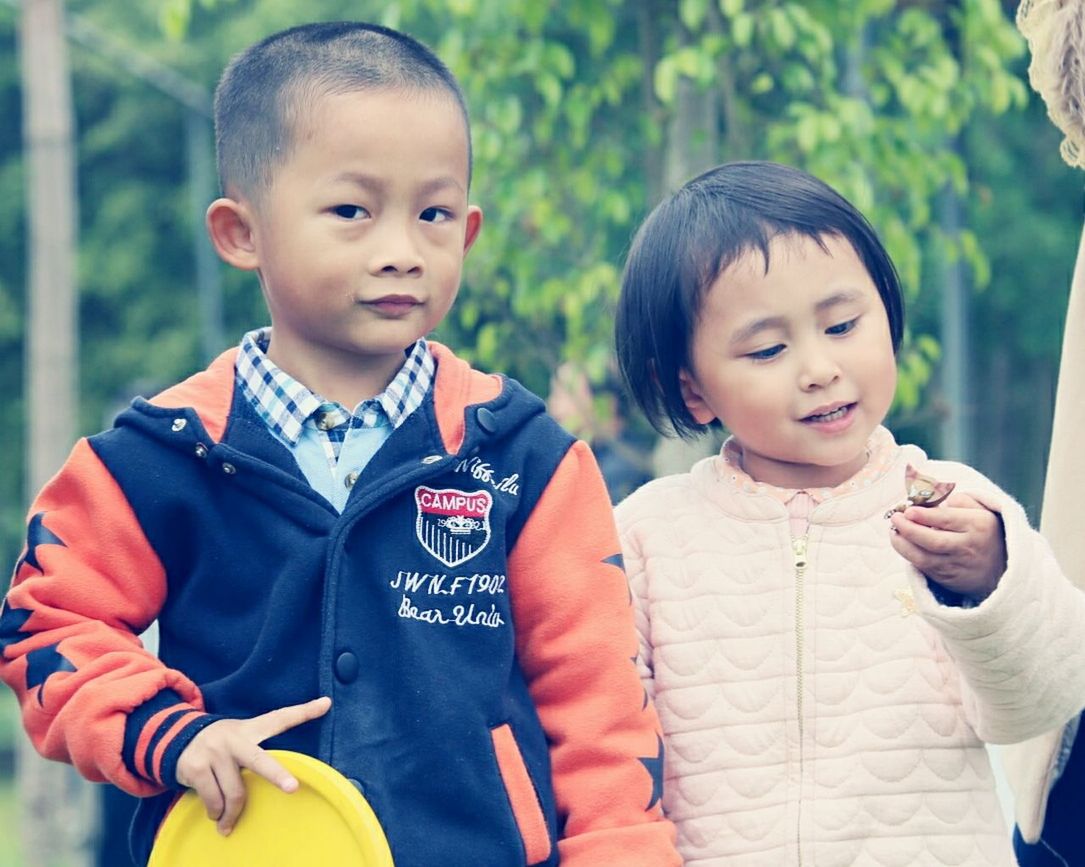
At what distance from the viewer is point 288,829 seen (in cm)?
182

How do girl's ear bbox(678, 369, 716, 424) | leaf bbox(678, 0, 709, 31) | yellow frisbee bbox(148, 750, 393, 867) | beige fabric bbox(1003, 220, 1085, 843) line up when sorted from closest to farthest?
1. yellow frisbee bbox(148, 750, 393, 867)
2. girl's ear bbox(678, 369, 716, 424)
3. beige fabric bbox(1003, 220, 1085, 843)
4. leaf bbox(678, 0, 709, 31)

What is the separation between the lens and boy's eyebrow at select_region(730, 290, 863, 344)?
6.81ft

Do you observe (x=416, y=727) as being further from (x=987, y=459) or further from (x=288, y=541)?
(x=987, y=459)

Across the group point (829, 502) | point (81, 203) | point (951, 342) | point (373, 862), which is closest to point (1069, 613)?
point (829, 502)

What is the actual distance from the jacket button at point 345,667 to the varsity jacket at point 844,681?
1.34 ft

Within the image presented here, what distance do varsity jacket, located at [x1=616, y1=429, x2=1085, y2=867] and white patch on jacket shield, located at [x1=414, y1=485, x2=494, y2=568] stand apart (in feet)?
0.94

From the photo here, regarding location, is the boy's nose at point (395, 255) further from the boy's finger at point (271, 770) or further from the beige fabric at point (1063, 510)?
the beige fabric at point (1063, 510)

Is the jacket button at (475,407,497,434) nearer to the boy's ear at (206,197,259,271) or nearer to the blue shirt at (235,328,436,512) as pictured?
the blue shirt at (235,328,436,512)

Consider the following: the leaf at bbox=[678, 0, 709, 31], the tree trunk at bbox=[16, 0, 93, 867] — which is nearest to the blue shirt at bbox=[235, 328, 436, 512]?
the leaf at bbox=[678, 0, 709, 31]

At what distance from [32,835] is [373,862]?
5.40 metres

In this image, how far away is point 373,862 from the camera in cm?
177

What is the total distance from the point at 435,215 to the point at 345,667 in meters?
0.51

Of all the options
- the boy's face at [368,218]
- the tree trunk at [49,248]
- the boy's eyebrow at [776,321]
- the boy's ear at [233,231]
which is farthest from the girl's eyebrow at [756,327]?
the tree trunk at [49,248]

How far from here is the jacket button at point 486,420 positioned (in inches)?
79.6
